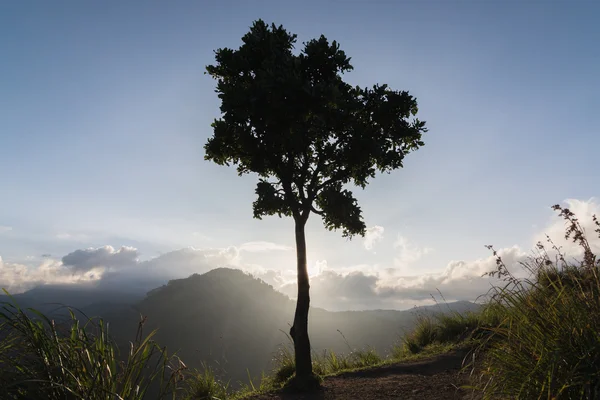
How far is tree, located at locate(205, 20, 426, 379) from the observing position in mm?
9992

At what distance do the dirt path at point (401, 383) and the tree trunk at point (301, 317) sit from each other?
793 mm

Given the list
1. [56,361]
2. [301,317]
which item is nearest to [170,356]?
[56,361]

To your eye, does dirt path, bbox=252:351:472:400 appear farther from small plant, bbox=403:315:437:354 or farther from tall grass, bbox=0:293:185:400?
tall grass, bbox=0:293:185:400

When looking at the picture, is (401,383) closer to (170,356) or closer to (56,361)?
(170,356)

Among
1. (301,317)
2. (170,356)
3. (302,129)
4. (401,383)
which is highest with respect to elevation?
(302,129)

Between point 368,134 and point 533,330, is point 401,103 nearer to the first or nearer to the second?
point 368,134

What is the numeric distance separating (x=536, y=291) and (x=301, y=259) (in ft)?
23.5

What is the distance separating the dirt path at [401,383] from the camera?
24.0 feet

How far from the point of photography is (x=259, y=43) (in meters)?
10.8

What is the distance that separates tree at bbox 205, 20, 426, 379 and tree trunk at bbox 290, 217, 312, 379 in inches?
1.1

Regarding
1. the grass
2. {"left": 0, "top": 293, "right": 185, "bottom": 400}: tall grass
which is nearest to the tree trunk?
the grass

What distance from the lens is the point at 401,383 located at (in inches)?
324

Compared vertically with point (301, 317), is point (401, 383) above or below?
below

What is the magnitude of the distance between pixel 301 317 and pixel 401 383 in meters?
3.25
